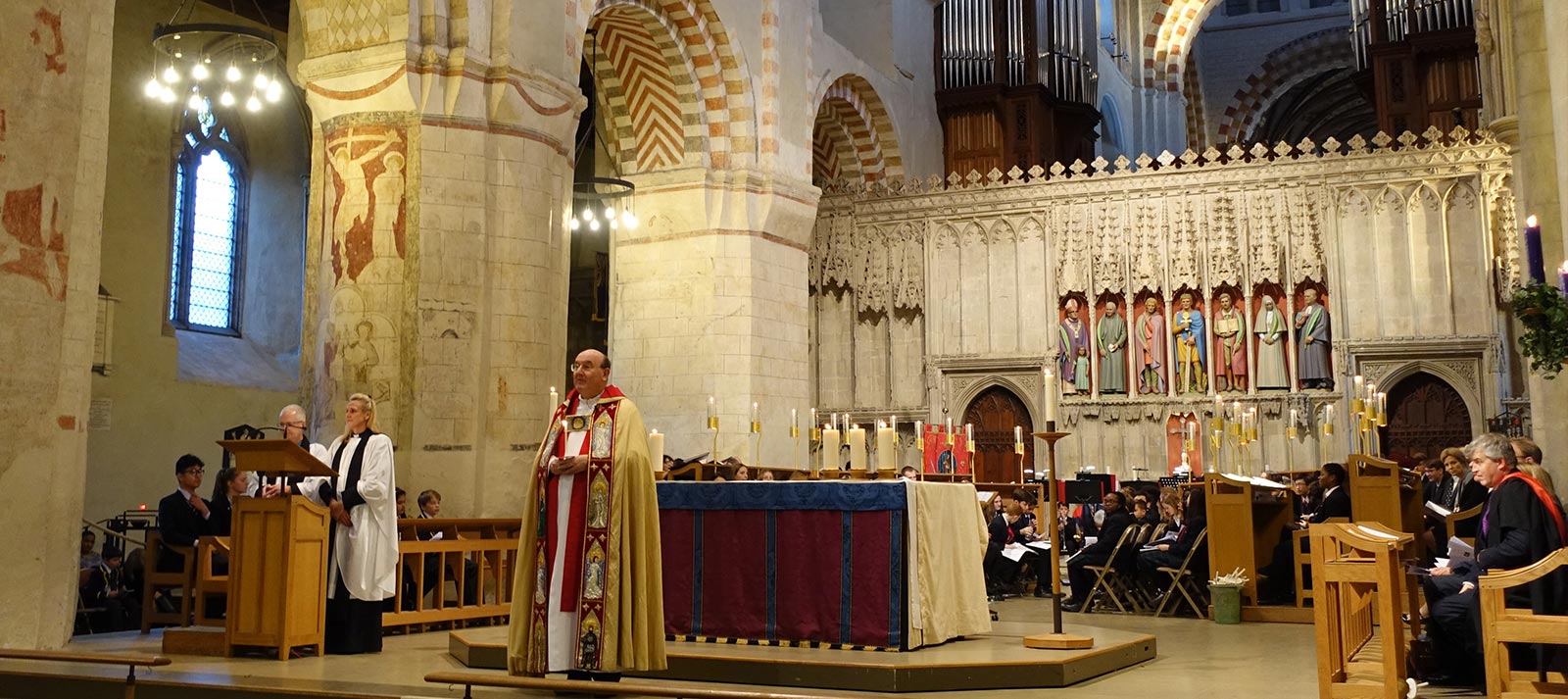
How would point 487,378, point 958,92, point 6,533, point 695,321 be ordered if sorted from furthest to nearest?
point 958,92, point 695,321, point 487,378, point 6,533

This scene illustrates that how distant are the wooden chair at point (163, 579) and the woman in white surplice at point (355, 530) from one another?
1.45 m

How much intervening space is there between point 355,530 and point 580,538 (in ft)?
6.92

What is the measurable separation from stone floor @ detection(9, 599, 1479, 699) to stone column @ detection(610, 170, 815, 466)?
6417mm

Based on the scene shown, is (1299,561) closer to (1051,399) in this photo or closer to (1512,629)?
(1051,399)

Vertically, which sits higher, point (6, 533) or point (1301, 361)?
point (1301, 361)

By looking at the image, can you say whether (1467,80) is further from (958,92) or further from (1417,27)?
(958,92)

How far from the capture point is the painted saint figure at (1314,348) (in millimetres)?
15391

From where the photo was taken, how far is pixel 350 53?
10.4m

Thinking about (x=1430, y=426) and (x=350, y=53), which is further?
(x=1430, y=426)

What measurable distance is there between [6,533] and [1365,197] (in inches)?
544

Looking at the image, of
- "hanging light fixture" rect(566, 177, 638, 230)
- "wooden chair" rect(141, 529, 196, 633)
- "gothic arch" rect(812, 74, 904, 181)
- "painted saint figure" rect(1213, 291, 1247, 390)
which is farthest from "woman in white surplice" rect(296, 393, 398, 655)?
"gothic arch" rect(812, 74, 904, 181)

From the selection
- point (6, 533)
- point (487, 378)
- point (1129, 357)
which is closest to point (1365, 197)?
point (1129, 357)

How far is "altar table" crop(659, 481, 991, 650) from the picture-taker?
634 cm

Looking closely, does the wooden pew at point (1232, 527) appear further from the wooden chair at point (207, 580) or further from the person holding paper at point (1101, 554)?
the wooden chair at point (207, 580)
